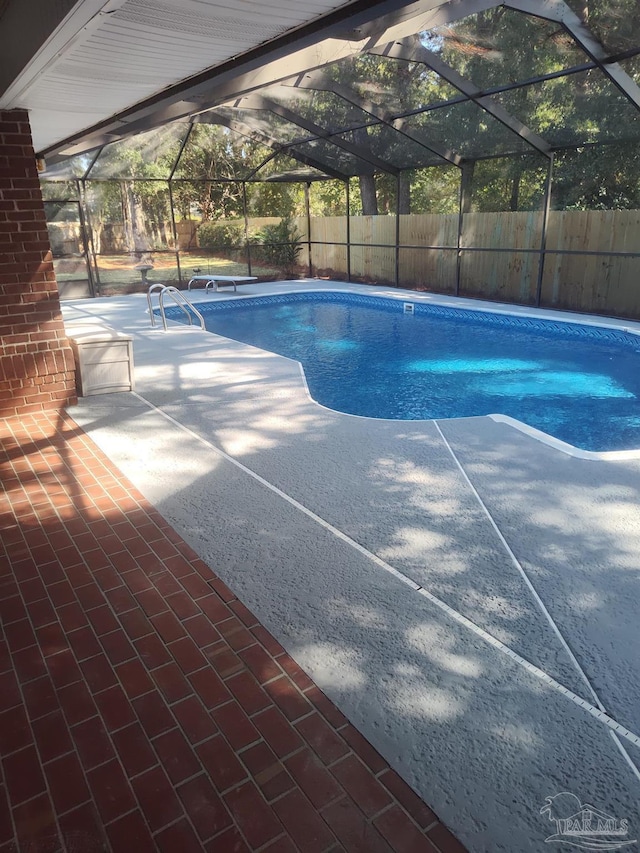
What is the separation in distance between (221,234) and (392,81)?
6399mm

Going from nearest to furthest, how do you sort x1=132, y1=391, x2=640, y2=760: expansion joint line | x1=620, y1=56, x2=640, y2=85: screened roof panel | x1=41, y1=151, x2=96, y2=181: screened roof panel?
x1=132, y1=391, x2=640, y2=760: expansion joint line → x1=620, y1=56, x2=640, y2=85: screened roof panel → x1=41, y1=151, x2=96, y2=181: screened roof panel

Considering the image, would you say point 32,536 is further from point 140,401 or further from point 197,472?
point 140,401

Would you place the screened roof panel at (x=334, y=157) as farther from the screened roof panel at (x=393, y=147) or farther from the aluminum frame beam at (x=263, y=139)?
the screened roof panel at (x=393, y=147)

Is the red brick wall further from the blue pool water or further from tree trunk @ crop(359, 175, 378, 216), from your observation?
tree trunk @ crop(359, 175, 378, 216)

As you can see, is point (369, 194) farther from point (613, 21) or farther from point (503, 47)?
point (613, 21)

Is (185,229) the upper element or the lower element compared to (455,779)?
upper

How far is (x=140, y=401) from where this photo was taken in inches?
215

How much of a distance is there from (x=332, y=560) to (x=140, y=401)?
128 inches

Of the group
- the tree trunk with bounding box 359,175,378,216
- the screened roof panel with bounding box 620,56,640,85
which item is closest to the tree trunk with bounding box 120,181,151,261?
the tree trunk with bounding box 359,175,378,216

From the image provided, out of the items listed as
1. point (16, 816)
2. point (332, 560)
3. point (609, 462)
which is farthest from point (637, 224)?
point (16, 816)

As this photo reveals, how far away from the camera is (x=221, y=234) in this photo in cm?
1439

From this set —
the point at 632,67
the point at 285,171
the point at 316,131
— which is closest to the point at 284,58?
the point at 632,67

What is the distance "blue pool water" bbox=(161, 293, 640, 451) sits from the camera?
20.5 ft

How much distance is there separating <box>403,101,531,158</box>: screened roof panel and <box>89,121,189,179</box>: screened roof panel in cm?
473
